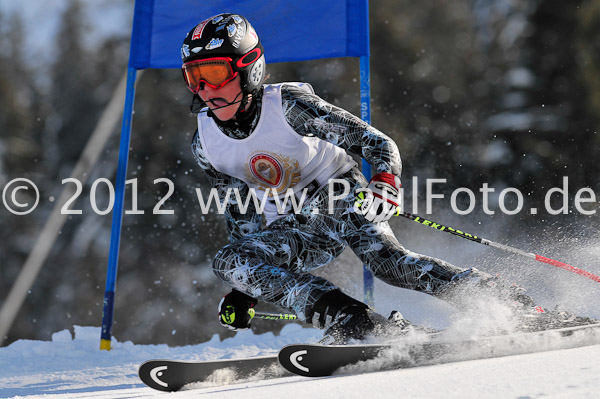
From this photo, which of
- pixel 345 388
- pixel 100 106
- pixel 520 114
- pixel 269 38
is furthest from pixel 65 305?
pixel 345 388

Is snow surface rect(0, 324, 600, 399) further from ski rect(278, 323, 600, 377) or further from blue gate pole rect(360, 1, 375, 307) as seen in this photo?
blue gate pole rect(360, 1, 375, 307)

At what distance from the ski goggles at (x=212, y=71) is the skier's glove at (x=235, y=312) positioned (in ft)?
3.05

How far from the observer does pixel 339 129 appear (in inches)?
109

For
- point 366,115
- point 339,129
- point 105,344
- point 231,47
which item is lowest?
point 105,344

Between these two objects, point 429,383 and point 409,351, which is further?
point 409,351

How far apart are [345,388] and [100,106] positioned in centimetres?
1327

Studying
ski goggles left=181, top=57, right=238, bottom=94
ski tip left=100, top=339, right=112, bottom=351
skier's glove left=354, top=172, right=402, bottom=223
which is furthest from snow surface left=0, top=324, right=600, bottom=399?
ski goggles left=181, top=57, right=238, bottom=94

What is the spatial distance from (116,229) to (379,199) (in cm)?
210

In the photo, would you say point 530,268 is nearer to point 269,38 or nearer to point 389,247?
point 389,247

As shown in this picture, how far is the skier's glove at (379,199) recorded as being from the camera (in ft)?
8.20

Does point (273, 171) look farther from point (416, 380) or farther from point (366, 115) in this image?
point (416, 380)

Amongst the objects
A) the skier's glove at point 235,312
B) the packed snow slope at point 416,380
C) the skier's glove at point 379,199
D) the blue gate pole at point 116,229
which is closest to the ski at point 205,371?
the packed snow slope at point 416,380

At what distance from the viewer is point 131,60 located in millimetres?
4188

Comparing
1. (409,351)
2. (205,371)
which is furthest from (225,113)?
(409,351)
